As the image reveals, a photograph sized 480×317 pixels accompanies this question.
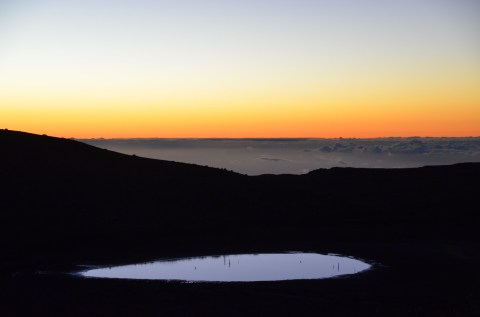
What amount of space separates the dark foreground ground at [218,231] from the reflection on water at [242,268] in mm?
1584

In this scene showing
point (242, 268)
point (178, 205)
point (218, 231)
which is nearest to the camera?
point (242, 268)

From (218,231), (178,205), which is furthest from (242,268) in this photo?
(178,205)

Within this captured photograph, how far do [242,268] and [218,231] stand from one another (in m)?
11.4

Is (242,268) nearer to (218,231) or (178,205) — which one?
(218,231)

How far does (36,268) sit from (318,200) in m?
28.8

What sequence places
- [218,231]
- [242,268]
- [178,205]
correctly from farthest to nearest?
1. [178,205]
2. [218,231]
3. [242,268]

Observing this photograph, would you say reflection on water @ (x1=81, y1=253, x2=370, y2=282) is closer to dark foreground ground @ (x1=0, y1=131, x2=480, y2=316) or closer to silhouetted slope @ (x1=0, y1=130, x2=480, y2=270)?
dark foreground ground @ (x1=0, y1=131, x2=480, y2=316)

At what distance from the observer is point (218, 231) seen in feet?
150

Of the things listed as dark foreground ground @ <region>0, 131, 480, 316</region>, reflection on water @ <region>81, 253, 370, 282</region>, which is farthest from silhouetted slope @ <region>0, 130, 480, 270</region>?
reflection on water @ <region>81, 253, 370, 282</region>

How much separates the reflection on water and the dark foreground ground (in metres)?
1.58

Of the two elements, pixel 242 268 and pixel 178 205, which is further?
pixel 178 205

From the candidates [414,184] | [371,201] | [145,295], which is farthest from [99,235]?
[414,184]

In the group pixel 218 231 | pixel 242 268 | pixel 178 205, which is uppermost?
pixel 178 205

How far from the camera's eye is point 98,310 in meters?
24.1
